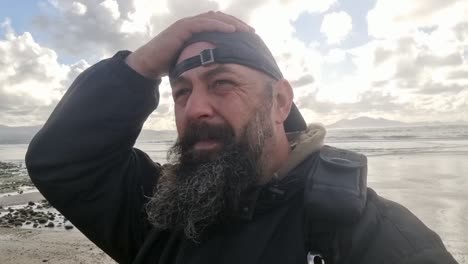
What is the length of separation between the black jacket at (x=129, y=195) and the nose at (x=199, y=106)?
1.15ft

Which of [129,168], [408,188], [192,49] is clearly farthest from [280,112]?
[408,188]

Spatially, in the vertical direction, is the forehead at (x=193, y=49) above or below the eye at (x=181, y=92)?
above

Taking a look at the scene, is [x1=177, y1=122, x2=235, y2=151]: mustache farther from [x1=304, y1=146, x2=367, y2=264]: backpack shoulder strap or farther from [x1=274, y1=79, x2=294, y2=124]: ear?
[x1=304, y1=146, x2=367, y2=264]: backpack shoulder strap

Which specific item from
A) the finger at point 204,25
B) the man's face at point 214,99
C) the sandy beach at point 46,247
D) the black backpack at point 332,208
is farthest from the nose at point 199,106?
the sandy beach at point 46,247

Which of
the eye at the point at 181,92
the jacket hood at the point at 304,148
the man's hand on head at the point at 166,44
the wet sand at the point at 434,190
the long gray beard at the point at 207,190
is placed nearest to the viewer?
the long gray beard at the point at 207,190

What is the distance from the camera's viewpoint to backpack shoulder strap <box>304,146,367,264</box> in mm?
1768

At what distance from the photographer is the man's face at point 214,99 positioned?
2.42m

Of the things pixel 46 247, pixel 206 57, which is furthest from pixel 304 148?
pixel 46 247

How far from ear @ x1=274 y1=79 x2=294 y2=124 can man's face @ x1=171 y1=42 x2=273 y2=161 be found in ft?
0.41

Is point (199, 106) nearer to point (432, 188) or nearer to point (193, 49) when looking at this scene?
point (193, 49)

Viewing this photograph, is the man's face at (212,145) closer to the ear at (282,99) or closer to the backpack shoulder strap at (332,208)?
the ear at (282,99)

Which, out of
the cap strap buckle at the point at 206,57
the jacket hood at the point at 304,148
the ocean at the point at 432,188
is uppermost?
the cap strap buckle at the point at 206,57

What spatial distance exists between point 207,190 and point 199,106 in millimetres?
588

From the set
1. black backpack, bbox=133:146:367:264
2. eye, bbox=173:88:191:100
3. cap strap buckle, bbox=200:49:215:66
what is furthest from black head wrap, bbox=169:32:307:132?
black backpack, bbox=133:146:367:264
